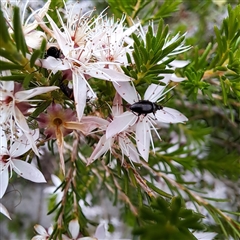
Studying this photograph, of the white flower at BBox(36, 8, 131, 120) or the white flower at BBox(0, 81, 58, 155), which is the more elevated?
the white flower at BBox(36, 8, 131, 120)

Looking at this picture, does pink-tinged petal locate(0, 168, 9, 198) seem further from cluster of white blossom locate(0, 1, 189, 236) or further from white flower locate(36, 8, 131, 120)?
white flower locate(36, 8, 131, 120)

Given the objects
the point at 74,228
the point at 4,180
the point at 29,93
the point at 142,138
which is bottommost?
the point at 74,228

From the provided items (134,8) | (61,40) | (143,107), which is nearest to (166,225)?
(143,107)

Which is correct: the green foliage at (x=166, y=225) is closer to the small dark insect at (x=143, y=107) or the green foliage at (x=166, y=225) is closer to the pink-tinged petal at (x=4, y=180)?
the small dark insect at (x=143, y=107)

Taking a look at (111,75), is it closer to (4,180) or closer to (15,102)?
(15,102)

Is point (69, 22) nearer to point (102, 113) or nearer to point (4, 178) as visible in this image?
point (102, 113)

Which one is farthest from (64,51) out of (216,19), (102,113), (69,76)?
(216,19)

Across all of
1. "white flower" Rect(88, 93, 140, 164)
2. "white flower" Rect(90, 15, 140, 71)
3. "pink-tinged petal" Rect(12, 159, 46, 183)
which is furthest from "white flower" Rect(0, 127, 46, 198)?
"white flower" Rect(90, 15, 140, 71)
